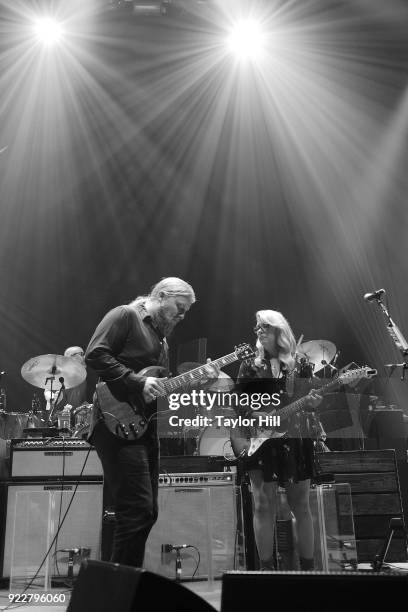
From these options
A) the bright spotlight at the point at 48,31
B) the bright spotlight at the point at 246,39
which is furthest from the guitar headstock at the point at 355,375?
the bright spotlight at the point at 48,31

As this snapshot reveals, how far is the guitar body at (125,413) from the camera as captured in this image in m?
2.86

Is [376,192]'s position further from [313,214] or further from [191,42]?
[191,42]

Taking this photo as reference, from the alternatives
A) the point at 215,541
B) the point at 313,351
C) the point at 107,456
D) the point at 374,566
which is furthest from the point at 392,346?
the point at 107,456

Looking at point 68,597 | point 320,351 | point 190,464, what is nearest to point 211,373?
point 68,597

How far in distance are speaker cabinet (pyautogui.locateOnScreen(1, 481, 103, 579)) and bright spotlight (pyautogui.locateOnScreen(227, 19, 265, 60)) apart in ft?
18.5

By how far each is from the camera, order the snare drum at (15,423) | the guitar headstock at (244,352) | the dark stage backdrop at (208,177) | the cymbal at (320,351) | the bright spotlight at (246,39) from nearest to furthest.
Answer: the guitar headstock at (244,352) < the snare drum at (15,423) < the bright spotlight at (246,39) < the dark stage backdrop at (208,177) < the cymbal at (320,351)

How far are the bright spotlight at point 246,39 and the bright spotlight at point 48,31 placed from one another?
6.80 ft

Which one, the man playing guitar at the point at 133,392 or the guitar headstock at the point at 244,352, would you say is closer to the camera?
the man playing guitar at the point at 133,392

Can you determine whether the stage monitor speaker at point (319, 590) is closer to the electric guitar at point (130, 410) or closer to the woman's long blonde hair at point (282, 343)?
the electric guitar at point (130, 410)

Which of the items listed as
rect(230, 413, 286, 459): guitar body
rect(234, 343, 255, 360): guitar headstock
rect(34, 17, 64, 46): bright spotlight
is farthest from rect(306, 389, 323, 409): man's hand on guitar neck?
rect(34, 17, 64, 46): bright spotlight

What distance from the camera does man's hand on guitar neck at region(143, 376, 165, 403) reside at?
9.57ft

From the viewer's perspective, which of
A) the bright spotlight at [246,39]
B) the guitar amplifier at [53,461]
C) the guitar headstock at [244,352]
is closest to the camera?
the guitar headstock at [244,352]

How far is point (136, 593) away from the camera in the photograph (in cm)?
100

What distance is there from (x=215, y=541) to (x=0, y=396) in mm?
3749
